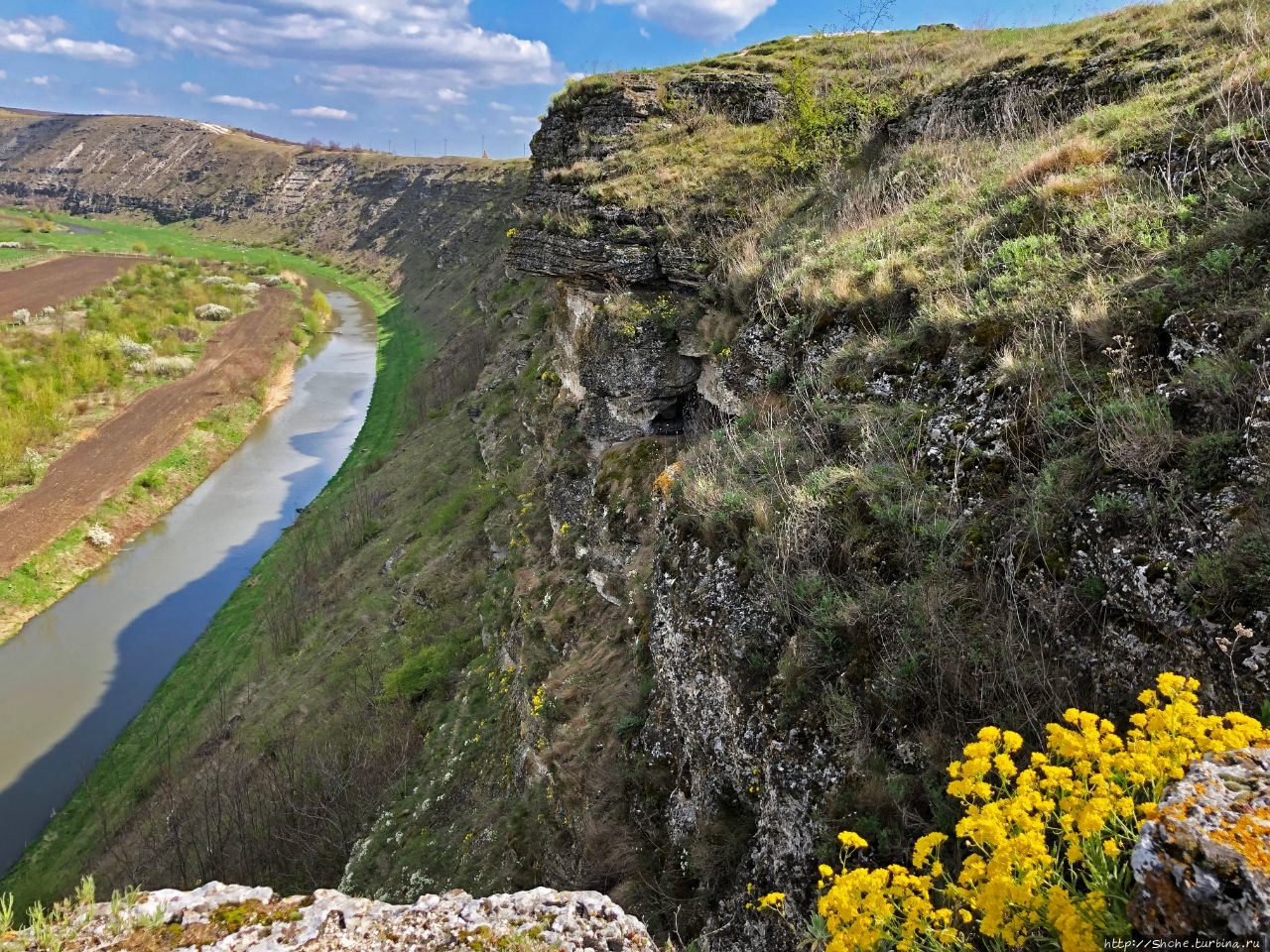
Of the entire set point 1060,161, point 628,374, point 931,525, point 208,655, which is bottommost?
point 208,655

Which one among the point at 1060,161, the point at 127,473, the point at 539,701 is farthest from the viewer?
the point at 127,473

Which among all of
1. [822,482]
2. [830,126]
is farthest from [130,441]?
[822,482]

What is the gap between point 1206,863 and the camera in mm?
2352

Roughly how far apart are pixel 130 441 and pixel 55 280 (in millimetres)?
41935

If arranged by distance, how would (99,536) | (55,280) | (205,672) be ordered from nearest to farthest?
(205,672)
(99,536)
(55,280)

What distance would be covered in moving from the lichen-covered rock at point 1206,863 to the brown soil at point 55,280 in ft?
A: 239

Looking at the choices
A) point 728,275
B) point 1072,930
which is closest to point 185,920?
point 1072,930

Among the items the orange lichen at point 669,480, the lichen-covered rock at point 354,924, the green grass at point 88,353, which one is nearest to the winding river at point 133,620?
the green grass at point 88,353

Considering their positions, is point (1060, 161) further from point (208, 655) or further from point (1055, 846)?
point (208, 655)

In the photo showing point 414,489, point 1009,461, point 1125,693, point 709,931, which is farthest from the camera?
point 414,489

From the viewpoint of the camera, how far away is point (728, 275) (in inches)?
500

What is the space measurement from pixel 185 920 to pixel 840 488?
5728 mm

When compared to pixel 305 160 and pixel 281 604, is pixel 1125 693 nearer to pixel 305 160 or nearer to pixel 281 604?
pixel 281 604

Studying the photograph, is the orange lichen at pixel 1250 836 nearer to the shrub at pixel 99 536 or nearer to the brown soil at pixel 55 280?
the shrub at pixel 99 536
